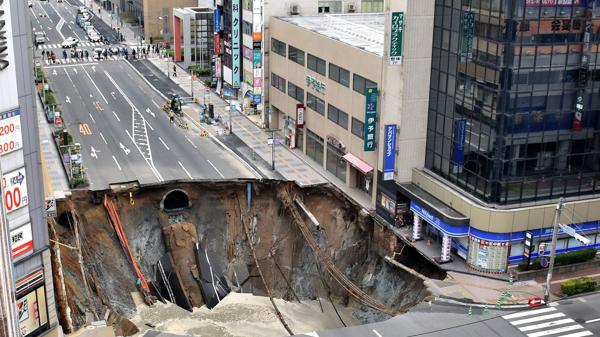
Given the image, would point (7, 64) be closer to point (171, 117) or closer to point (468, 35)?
point (468, 35)

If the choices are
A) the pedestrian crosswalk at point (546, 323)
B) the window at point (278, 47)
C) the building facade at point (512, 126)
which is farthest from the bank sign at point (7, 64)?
the window at point (278, 47)

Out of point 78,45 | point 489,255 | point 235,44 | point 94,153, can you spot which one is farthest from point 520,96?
point 78,45

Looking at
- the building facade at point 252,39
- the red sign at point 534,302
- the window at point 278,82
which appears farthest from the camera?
the building facade at point 252,39

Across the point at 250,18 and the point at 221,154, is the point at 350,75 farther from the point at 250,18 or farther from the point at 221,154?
the point at 250,18

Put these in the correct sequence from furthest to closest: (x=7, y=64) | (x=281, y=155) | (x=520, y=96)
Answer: (x=281, y=155), (x=520, y=96), (x=7, y=64)

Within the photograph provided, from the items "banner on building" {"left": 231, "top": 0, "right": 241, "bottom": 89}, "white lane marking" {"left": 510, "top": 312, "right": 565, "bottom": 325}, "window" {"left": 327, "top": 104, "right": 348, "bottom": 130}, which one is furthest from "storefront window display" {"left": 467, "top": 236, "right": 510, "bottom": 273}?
"banner on building" {"left": 231, "top": 0, "right": 241, "bottom": 89}

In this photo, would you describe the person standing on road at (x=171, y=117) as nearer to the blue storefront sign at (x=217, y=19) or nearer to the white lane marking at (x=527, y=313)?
the blue storefront sign at (x=217, y=19)

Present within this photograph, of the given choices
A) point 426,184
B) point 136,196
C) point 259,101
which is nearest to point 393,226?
point 426,184
